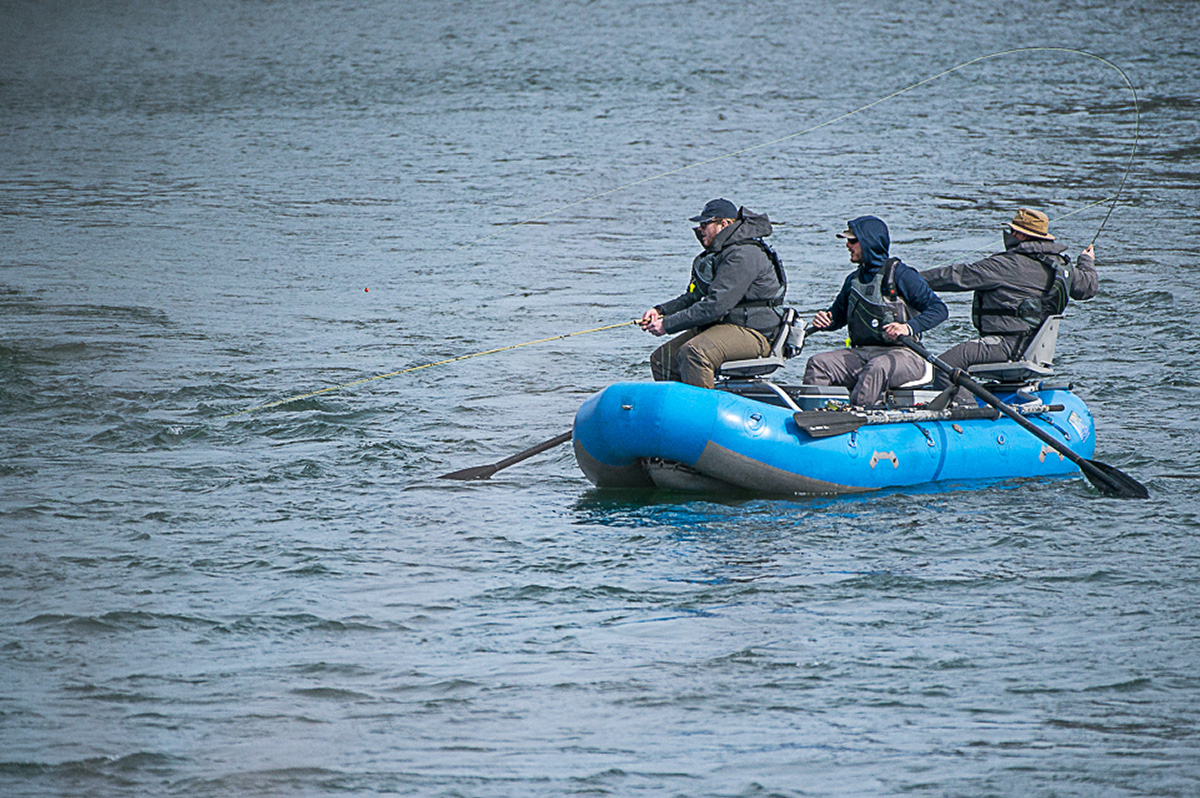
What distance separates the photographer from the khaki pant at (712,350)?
8.47 meters

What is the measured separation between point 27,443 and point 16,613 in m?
3.26

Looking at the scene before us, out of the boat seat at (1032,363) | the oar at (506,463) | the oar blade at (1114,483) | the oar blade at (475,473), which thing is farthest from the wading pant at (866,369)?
the oar blade at (475,473)

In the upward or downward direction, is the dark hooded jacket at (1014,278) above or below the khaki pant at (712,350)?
above

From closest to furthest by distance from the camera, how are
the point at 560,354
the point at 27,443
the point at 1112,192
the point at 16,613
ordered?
the point at 16,613 → the point at 27,443 → the point at 560,354 → the point at 1112,192

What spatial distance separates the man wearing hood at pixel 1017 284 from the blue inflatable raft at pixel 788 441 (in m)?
0.36

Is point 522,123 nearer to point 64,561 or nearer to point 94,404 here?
point 94,404

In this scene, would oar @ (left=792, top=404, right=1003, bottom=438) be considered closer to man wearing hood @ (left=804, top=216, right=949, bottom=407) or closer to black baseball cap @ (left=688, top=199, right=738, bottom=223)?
man wearing hood @ (left=804, top=216, right=949, bottom=407)

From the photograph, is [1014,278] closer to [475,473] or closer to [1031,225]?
[1031,225]

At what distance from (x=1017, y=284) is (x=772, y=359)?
1.48 m

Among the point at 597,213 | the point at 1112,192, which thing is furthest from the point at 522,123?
the point at 1112,192

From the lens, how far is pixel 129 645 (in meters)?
6.60

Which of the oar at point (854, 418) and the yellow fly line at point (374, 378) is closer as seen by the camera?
the oar at point (854, 418)

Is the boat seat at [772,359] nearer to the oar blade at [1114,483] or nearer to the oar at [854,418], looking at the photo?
the oar at [854,418]

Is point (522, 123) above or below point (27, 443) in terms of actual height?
above
